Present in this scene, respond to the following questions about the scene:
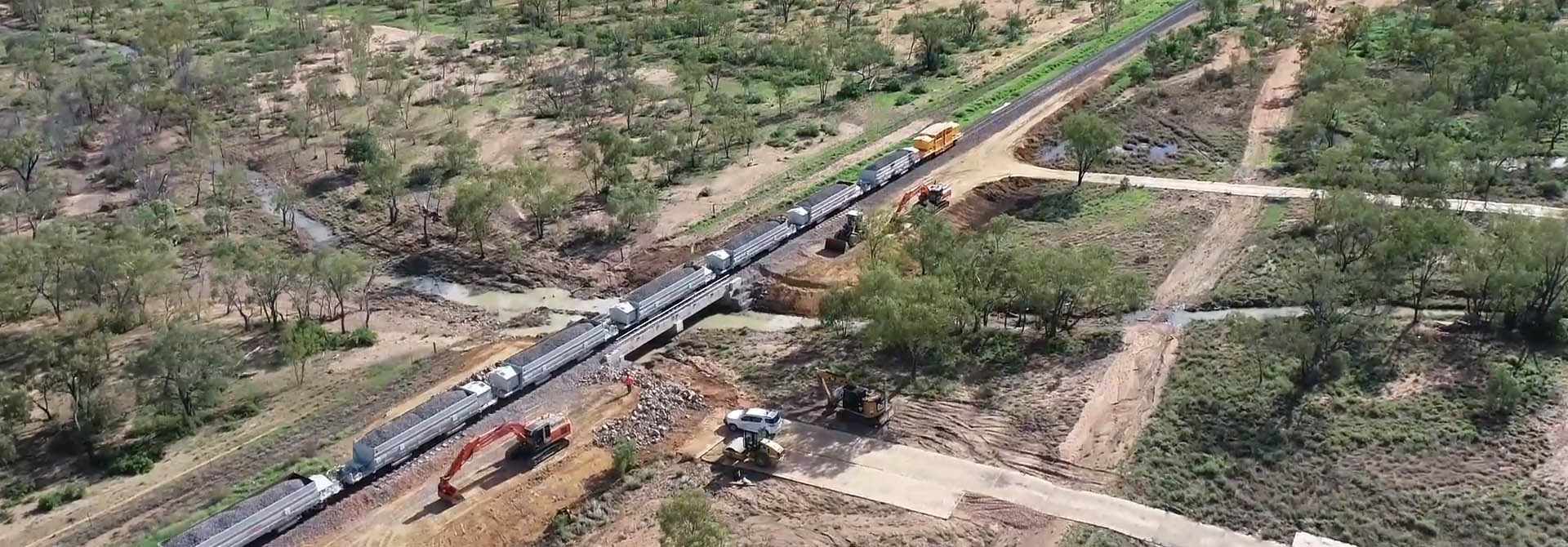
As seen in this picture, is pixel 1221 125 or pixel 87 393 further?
pixel 1221 125

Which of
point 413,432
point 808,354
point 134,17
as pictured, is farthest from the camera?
point 134,17

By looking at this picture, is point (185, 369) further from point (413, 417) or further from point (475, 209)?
point (475, 209)

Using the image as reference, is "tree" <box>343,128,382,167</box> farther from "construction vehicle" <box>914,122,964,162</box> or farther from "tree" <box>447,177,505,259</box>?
"construction vehicle" <box>914,122,964,162</box>

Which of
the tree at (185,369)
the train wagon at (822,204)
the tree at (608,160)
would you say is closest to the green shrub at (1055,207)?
the train wagon at (822,204)

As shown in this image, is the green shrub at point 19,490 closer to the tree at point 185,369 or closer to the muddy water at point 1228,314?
the tree at point 185,369

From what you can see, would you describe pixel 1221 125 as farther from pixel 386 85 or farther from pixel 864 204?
pixel 386 85

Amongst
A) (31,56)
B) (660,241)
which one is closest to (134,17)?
(31,56)
